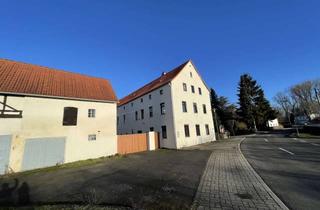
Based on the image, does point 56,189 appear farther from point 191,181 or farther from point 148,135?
point 148,135

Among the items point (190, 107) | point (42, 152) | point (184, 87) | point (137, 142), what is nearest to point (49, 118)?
point (42, 152)

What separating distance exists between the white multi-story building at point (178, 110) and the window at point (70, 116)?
38.1ft

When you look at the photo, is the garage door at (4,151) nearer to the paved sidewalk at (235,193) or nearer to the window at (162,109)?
the paved sidewalk at (235,193)

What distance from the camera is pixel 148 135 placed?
22.2m

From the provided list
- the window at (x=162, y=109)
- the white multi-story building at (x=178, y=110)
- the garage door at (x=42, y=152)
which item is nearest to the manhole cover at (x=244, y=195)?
the garage door at (x=42, y=152)

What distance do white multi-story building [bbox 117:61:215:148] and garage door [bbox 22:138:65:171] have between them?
12.8m

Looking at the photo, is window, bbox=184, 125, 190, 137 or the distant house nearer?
the distant house

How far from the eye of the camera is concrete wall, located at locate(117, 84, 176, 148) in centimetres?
2228

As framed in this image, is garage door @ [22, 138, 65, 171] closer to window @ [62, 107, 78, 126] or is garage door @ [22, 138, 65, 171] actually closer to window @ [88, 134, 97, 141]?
window @ [62, 107, 78, 126]

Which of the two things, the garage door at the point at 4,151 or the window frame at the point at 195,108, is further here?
the window frame at the point at 195,108

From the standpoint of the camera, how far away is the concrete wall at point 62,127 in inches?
513

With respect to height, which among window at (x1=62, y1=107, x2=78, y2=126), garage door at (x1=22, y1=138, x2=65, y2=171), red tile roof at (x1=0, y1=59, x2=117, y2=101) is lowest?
garage door at (x1=22, y1=138, x2=65, y2=171)

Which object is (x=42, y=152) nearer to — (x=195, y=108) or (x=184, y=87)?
(x=184, y=87)

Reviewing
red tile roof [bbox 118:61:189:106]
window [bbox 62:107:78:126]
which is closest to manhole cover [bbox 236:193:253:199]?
window [bbox 62:107:78:126]
